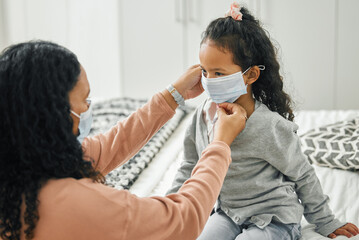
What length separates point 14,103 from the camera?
0.86 m

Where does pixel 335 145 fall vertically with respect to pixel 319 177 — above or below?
above

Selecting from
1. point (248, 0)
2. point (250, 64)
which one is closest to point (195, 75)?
point (250, 64)

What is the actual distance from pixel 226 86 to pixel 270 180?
1.02 ft

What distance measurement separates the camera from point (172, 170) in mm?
1966

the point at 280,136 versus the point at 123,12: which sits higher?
the point at 123,12

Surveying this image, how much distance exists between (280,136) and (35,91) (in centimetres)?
71

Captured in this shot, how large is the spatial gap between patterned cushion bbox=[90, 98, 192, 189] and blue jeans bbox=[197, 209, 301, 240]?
506mm

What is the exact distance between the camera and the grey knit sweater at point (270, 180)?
1.24 meters

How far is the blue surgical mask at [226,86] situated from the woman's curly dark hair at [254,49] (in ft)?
0.16

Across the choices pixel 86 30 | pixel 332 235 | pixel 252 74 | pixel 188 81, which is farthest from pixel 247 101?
pixel 86 30

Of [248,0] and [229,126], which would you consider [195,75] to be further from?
[248,0]

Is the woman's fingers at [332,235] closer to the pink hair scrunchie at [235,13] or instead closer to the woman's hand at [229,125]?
the woman's hand at [229,125]

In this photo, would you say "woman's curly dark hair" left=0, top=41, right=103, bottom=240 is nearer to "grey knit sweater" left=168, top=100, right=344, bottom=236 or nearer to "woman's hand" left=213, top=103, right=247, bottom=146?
"woman's hand" left=213, top=103, right=247, bottom=146

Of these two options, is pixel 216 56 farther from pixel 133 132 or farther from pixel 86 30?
pixel 86 30
